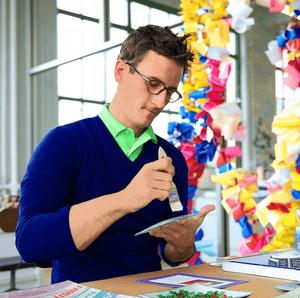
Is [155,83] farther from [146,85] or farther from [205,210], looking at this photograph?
[205,210]

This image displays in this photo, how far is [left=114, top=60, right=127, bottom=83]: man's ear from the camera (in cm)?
118

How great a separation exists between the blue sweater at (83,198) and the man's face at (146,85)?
12 cm

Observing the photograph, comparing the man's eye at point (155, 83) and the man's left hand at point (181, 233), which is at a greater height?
the man's eye at point (155, 83)

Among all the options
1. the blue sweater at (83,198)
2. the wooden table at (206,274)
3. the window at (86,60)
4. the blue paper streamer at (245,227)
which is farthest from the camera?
the window at (86,60)

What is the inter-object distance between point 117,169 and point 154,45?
1.19ft

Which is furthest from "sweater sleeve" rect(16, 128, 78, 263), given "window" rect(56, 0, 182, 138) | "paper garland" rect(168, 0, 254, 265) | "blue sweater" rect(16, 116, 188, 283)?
"window" rect(56, 0, 182, 138)

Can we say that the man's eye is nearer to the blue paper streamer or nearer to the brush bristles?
the brush bristles

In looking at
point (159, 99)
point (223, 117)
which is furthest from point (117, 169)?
point (223, 117)

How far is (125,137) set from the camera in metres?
1.20

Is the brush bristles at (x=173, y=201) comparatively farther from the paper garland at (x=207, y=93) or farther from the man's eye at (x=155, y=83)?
the paper garland at (x=207, y=93)

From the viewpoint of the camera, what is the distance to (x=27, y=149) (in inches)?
172

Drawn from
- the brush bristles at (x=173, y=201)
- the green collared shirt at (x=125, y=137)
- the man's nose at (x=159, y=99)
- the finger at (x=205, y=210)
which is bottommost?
the finger at (x=205, y=210)

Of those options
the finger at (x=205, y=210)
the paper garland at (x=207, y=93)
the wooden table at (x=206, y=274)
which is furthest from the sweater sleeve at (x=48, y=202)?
the paper garland at (x=207, y=93)

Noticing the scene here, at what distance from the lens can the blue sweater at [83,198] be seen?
936mm
